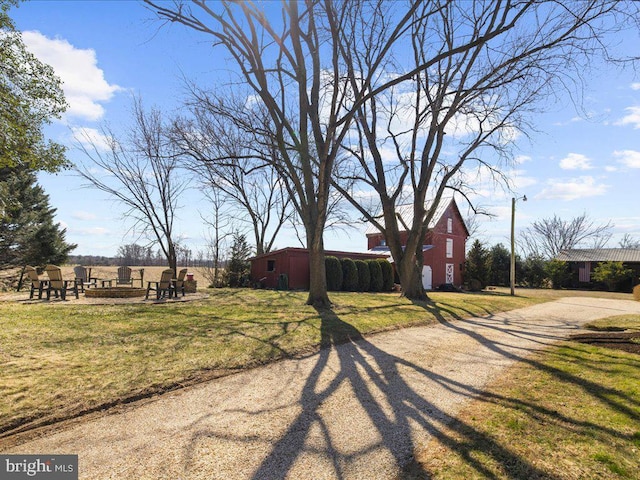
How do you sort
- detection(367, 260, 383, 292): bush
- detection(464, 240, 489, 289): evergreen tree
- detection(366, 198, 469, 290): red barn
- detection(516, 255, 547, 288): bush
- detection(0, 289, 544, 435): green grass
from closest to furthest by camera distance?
1. detection(0, 289, 544, 435): green grass
2. detection(367, 260, 383, 292): bush
3. detection(366, 198, 469, 290): red barn
4. detection(464, 240, 489, 289): evergreen tree
5. detection(516, 255, 547, 288): bush

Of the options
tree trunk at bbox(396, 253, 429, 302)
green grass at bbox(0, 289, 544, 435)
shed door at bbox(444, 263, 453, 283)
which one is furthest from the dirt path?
shed door at bbox(444, 263, 453, 283)

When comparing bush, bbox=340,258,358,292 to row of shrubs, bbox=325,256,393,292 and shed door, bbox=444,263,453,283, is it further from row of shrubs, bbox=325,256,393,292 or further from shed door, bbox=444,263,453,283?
shed door, bbox=444,263,453,283

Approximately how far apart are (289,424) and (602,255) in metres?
41.6

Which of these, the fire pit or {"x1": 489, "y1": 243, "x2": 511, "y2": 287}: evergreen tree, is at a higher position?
{"x1": 489, "y1": 243, "x2": 511, "y2": 287}: evergreen tree

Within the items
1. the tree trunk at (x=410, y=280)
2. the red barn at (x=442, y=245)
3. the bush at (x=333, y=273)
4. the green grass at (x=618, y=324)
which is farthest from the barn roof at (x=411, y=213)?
the green grass at (x=618, y=324)

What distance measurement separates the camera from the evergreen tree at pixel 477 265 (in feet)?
94.7

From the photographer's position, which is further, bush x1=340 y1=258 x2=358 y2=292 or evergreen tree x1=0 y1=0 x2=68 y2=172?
bush x1=340 y1=258 x2=358 y2=292

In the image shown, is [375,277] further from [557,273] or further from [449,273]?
[557,273]

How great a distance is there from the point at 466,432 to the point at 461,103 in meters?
13.8

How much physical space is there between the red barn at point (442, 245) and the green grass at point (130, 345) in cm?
1787

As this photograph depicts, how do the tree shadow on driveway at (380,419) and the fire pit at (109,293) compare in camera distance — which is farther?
the fire pit at (109,293)

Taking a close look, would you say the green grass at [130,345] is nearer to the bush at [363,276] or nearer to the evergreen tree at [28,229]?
the bush at [363,276]

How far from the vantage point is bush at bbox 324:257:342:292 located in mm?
21766

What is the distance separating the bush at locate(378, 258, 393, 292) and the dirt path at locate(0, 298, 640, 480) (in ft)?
59.2
